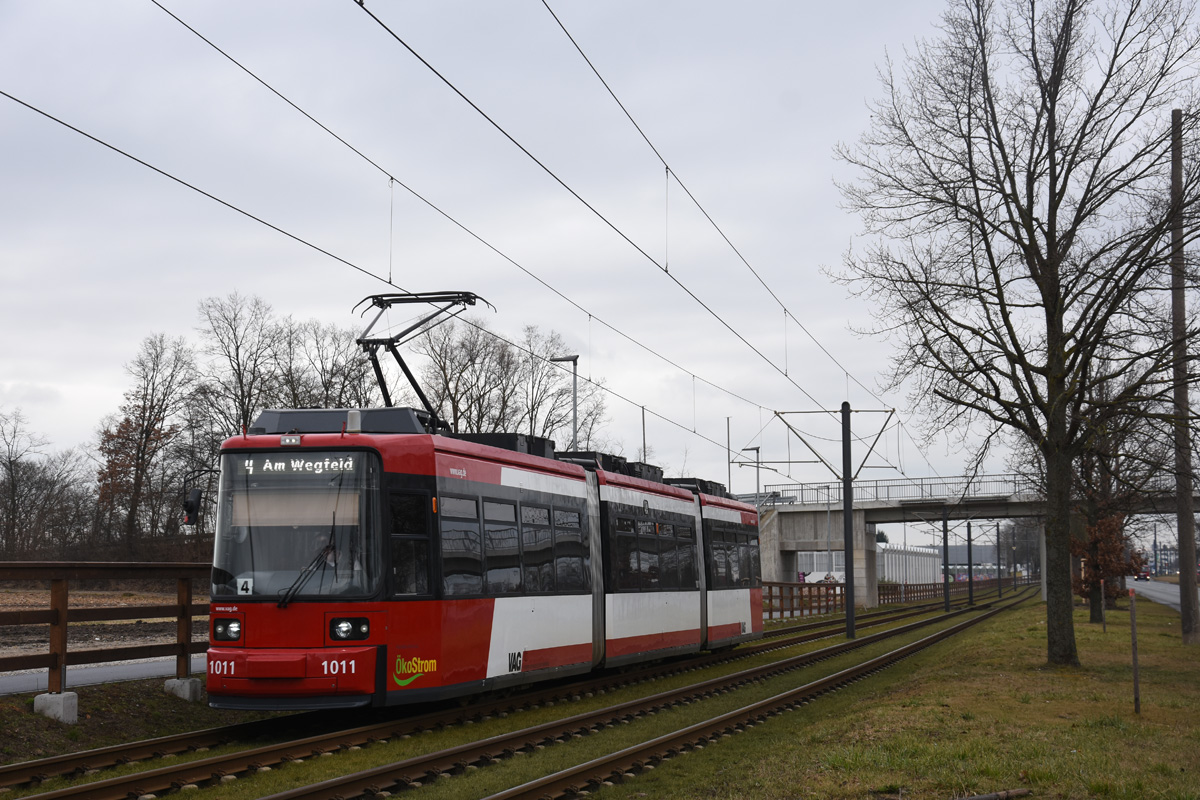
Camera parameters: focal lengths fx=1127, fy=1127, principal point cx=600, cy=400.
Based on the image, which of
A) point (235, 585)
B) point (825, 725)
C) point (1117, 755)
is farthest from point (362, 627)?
point (1117, 755)

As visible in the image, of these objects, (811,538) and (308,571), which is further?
(811,538)

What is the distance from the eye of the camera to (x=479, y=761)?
10.2 meters

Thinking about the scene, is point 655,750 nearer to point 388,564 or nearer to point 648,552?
point 388,564

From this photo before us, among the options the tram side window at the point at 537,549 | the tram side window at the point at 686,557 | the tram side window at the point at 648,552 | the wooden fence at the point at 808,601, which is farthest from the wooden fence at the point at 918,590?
the tram side window at the point at 537,549

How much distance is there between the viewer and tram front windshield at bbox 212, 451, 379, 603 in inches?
456

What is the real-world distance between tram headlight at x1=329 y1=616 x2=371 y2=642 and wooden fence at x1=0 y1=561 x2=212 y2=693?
78.9 inches

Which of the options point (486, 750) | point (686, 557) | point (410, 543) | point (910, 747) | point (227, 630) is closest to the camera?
point (910, 747)

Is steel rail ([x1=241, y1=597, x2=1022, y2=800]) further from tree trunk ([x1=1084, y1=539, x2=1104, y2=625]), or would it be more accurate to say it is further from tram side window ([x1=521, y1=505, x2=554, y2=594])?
tree trunk ([x1=1084, y1=539, x2=1104, y2=625])

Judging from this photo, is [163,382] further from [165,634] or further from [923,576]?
[923,576]

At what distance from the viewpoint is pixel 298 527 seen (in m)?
11.7

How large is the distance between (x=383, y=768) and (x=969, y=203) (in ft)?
48.8

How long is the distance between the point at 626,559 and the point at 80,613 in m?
8.48

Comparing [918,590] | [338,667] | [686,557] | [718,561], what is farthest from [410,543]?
[918,590]

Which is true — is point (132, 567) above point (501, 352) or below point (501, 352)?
below
